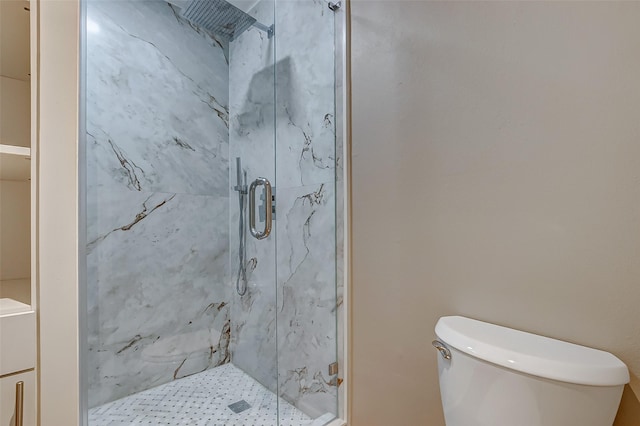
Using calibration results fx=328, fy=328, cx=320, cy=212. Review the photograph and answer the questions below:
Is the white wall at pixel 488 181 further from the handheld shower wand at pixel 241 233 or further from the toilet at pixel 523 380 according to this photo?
the handheld shower wand at pixel 241 233

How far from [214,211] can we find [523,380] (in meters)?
1.73

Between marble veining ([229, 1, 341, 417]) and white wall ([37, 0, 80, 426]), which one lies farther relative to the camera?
marble veining ([229, 1, 341, 417])

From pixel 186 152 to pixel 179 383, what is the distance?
130 cm

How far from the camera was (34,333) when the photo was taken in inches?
28.9

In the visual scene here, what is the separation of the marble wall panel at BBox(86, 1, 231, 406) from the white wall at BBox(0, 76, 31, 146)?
31cm

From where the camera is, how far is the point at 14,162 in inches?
33.0

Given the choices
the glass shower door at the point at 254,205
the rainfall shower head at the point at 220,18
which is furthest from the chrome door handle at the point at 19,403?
the rainfall shower head at the point at 220,18

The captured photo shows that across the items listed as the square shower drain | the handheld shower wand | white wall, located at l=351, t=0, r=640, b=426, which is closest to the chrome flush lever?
white wall, located at l=351, t=0, r=640, b=426

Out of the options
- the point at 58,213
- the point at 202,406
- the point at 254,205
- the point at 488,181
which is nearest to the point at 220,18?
the point at 254,205

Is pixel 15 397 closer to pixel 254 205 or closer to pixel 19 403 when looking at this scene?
pixel 19 403

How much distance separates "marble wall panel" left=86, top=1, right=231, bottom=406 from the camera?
1572mm

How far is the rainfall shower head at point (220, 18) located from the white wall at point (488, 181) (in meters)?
0.76

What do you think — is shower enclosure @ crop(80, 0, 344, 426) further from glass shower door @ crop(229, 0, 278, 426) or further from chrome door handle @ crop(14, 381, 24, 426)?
chrome door handle @ crop(14, 381, 24, 426)

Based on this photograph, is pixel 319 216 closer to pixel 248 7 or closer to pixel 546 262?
pixel 546 262
